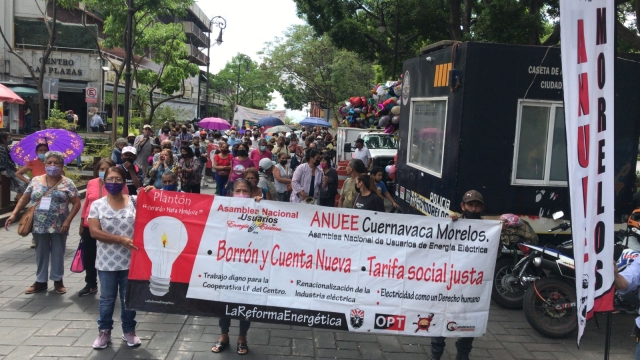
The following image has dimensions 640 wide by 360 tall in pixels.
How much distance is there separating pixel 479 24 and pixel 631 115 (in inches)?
412

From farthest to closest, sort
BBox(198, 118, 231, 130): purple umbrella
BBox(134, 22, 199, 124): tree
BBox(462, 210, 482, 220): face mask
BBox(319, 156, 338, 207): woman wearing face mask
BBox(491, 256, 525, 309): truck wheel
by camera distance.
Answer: BBox(198, 118, 231, 130): purple umbrella < BBox(134, 22, 199, 124): tree < BBox(319, 156, 338, 207): woman wearing face mask < BBox(491, 256, 525, 309): truck wheel < BBox(462, 210, 482, 220): face mask

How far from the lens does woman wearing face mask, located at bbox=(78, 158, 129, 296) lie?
6309mm

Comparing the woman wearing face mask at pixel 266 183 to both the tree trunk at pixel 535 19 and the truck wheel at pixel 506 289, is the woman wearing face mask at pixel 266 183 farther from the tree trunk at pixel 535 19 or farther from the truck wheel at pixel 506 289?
the tree trunk at pixel 535 19

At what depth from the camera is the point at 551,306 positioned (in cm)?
628

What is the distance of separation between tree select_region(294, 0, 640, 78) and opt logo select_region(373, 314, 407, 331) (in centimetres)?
1318

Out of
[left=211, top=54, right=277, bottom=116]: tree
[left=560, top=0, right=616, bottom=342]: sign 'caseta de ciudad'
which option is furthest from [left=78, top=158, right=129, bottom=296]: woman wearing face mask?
[left=211, top=54, right=277, bottom=116]: tree

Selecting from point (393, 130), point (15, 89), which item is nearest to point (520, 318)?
point (393, 130)

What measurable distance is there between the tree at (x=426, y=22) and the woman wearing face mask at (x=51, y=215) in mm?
13137

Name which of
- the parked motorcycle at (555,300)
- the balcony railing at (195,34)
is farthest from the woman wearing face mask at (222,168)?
the balcony railing at (195,34)

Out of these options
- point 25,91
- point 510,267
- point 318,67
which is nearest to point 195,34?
point 318,67

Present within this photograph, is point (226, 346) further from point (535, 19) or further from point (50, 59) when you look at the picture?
point (50, 59)

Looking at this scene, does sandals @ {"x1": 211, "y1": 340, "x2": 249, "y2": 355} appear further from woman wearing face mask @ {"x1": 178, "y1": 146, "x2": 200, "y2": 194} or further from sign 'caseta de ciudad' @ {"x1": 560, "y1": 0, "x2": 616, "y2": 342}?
woman wearing face mask @ {"x1": 178, "y1": 146, "x2": 200, "y2": 194}

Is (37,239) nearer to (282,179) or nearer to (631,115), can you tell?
(282,179)

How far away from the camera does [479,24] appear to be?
16812mm
